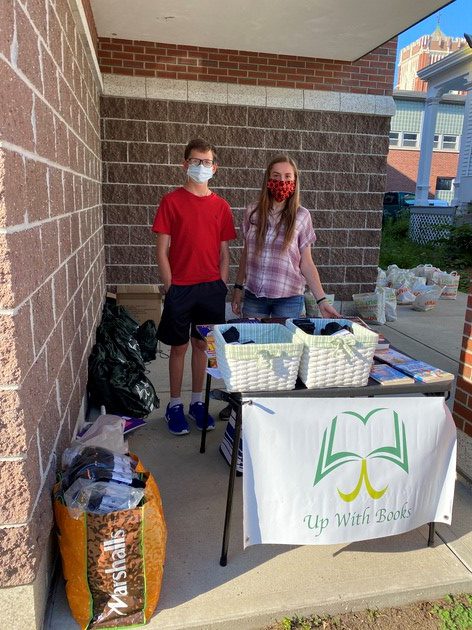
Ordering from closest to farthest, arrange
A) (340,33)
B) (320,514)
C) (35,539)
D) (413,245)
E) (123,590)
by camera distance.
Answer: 1. (35,539)
2. (123,590)
3. (320,514)
4. (340,33)
5. (413,245)

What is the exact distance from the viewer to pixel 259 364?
7.00 ft

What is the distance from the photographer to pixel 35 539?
1.80 meters

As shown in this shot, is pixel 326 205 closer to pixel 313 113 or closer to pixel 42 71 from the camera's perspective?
pixel 313 113

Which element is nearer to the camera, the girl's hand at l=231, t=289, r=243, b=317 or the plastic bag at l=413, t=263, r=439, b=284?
the girl's hand at l=231, t=289, r=243, b=317

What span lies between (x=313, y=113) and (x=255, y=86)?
817 millimetres

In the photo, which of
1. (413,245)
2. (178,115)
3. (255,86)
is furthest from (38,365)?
(413,245)

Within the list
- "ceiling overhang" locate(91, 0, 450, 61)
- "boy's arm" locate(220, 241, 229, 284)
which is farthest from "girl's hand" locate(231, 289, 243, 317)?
"ceiling overhang" locate(91, 0, 450, 61)

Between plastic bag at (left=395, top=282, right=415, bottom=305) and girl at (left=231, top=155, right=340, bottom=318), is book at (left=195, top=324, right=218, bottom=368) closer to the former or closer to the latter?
girl at (left=231, top=155, right=340, bottom=318)

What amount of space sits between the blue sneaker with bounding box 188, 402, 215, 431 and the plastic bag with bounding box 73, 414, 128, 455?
3.00ft

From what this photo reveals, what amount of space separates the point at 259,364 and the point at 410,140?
104 ft

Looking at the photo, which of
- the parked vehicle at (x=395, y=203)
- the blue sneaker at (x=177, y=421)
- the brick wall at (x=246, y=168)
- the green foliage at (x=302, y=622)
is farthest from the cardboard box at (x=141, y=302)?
the parked vehicle at (x=395, y=203)

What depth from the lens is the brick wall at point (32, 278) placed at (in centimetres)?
156

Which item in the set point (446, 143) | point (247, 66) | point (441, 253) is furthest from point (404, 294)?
point (446, 143)

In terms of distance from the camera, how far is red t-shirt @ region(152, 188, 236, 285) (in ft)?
11.1
